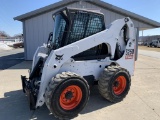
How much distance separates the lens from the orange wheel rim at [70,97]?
4.28 meters

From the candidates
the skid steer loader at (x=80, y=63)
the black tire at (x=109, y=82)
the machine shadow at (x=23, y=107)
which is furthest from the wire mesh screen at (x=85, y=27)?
the machine shadow at (x=23, y=107)

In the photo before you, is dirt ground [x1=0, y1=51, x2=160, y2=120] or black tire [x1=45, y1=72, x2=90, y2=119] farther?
dirt ground [x1=0, y1=51, x2=160, y2=120]

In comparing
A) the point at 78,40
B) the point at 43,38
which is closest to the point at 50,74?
Answer: the point at 78,40

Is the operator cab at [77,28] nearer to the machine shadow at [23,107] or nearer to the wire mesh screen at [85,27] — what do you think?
the wire mesh screen at [85,27]

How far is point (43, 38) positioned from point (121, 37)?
909 cm

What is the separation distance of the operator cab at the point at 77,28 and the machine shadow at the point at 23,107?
125 cm

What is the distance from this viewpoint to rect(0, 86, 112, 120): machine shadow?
4395 mm

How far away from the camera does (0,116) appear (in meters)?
4.44

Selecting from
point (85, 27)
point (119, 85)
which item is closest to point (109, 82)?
point (119, 85)

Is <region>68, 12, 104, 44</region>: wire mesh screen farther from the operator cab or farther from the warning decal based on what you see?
the warning decal

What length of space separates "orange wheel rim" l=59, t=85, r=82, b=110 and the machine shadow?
1.23 feet

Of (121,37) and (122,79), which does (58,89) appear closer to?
(122,79)

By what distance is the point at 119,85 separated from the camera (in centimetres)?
536

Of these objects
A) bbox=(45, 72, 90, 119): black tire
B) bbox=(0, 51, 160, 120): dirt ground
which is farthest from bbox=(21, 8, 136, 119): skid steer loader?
bbox=(0, 51, 160, 120): dirt ground
